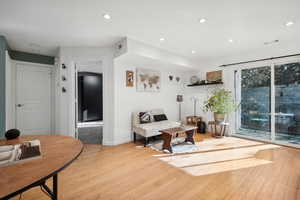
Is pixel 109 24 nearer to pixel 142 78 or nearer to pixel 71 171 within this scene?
pixel 142 78

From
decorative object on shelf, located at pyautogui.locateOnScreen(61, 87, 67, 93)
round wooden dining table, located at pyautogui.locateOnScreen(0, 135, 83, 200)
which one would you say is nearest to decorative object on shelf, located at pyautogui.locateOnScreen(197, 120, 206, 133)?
decorative object on shelf, located at pyautogui.locateOnScreen(61, 87, 67, 93)

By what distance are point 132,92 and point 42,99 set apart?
2.70 meters

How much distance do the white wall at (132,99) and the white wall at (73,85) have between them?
149 millimetres

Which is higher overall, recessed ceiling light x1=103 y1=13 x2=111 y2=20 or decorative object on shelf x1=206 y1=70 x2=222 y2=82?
recessed ceiling light x1=103 y1=13 x2=111 y2=20

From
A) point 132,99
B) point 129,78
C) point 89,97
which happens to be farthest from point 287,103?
point 89,97

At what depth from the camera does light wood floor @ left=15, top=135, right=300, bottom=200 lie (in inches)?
67.4

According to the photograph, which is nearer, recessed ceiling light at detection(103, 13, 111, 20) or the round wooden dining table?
the round wooden dining table

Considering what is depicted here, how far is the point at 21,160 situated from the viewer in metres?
0.90

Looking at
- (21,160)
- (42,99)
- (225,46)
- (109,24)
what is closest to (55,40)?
(109,24)

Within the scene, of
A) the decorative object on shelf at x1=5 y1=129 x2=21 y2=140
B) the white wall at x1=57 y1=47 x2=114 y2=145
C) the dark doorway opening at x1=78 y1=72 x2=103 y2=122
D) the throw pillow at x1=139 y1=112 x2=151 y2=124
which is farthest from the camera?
the dark doorway opening at x1=78 y1=72 x2=103 y2=122

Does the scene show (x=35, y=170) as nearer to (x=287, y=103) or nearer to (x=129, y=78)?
(x=129, y=78)

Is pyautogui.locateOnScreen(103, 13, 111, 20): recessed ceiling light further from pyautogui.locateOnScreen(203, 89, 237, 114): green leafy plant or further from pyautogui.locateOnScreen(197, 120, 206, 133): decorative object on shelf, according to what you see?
pyautogui.locateOnScreen(197, 120, 206, 133): decorative object on shelf

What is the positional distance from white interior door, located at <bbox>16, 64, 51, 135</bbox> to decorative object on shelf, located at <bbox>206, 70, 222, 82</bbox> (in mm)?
5049

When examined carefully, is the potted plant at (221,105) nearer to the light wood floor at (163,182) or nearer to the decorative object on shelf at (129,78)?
the light wood floor at (163,182)
